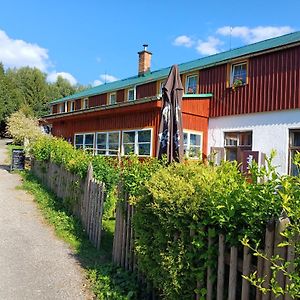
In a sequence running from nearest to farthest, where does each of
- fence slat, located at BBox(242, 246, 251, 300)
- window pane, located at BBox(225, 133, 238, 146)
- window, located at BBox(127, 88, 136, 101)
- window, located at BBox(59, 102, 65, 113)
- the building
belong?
fence slat, located at BBox(242, 246, 251, 300), the building, window pane, located at BBox(225, 133, 238, 146), window, located at BBox(127, 88, 136, 101), window, located at BBox(59, 102, 65, 113)

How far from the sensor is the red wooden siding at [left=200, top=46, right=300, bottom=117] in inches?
603

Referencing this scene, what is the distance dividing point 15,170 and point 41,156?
4.84 m

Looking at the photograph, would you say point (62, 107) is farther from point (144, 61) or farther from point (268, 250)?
point (268, 250)

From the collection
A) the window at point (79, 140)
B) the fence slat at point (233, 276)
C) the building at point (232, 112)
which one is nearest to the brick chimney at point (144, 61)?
the building at point (232, 112)

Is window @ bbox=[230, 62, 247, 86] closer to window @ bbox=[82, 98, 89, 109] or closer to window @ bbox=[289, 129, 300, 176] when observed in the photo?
window @ bbox=[289, 129, 300, 176]

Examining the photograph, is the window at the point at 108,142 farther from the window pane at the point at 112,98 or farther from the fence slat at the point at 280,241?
the fence slat at the point at 280,241

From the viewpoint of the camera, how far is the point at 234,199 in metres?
3.11

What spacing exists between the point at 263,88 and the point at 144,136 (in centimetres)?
620

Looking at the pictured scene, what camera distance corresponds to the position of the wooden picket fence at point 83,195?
6.79 m

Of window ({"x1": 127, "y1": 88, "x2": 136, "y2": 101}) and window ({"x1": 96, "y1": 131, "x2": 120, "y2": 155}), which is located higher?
window ({"x1": 127, "y1": 88, "x2": 136, "y2": 101})

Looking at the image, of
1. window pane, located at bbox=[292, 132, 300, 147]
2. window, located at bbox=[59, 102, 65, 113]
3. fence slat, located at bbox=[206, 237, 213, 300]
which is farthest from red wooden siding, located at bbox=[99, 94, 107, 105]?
fence slat, located at bbox=[206, 237, 213, 300]

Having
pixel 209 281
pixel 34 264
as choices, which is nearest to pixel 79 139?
pixel 34 264

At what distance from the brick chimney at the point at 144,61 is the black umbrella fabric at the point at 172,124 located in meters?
22.9

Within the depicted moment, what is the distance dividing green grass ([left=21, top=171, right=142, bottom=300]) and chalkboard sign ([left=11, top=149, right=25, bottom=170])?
295 inches
